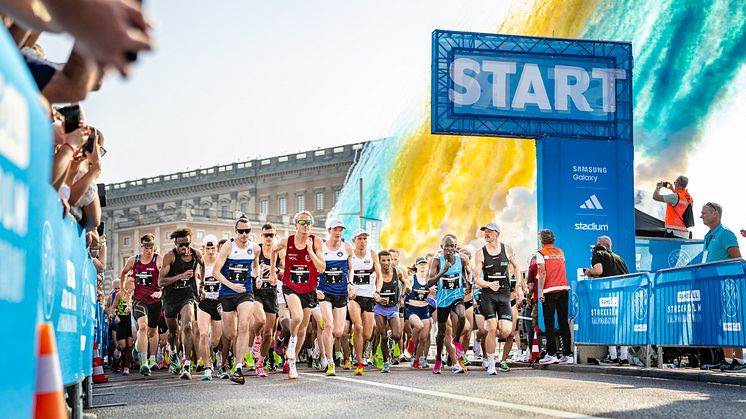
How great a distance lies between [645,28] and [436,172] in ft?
29.1

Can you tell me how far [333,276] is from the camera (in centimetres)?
1561

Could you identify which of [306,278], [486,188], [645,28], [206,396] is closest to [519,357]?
[306,278]

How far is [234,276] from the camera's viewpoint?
1462cm

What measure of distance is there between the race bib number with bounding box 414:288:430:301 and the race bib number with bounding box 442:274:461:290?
2.39 meters

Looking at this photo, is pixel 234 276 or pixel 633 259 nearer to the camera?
pixel 234 276

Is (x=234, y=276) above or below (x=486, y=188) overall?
below

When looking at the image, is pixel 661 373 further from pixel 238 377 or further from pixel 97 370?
pixel 97 370

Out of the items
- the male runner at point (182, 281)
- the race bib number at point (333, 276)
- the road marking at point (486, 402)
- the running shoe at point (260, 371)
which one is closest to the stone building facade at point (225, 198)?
the male runner at point (182, 281)

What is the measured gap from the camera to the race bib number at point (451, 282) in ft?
53.8

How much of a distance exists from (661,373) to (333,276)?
474cm

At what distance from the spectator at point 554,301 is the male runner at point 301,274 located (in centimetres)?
386

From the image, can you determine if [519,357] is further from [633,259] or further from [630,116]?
[630,116]

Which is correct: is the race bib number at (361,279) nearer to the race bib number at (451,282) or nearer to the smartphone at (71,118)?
the race bib number at (451,282)

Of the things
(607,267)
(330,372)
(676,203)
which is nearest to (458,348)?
(330,372)
